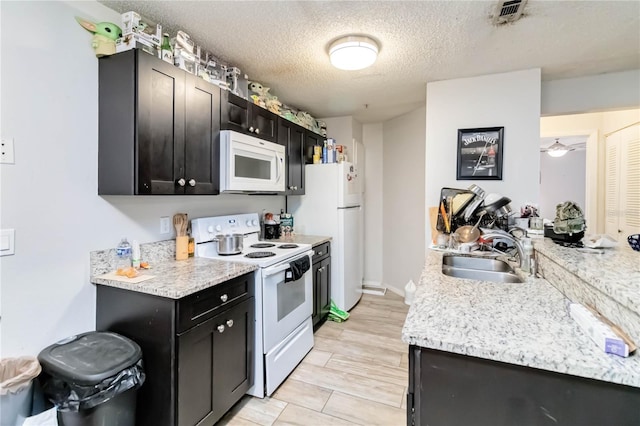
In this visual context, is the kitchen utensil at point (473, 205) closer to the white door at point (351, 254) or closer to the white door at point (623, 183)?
the white door at point (351, 254)

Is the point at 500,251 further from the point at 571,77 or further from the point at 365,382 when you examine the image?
the point at 571,77

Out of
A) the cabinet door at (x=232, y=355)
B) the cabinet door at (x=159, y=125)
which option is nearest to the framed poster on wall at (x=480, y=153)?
the cabinet door at (x=232, y=355)

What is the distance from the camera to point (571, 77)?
2693mm

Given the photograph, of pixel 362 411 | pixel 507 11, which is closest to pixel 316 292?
pixel 362 411

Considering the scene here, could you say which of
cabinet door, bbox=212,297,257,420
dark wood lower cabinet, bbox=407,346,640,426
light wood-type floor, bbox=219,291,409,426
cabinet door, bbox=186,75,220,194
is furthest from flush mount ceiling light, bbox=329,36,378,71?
light wood-type floor, bbox=219,291,409,426

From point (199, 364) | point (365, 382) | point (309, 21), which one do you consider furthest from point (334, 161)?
point (199, 364)

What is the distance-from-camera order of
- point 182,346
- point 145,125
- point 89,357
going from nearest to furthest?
point 89,357, point 182,346, point 145,125

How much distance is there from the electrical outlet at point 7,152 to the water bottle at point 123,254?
626 mm

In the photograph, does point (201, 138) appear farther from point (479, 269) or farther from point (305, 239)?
point (479, 269)

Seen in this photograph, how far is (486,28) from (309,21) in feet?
3.70

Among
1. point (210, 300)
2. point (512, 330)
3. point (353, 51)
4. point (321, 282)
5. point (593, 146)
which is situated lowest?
point (321, 282)

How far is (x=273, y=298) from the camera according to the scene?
202cm

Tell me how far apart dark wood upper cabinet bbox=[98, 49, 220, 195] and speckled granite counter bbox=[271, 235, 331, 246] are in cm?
124

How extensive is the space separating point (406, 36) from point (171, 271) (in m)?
2.10
